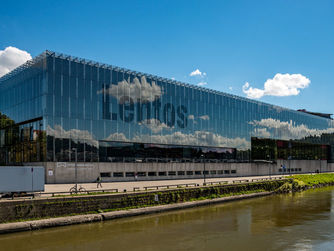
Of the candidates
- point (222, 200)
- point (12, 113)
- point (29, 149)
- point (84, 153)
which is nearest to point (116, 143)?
point (84, 153)

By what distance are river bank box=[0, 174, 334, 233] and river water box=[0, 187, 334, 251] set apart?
80cm

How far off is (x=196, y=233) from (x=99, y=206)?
976 centimetres

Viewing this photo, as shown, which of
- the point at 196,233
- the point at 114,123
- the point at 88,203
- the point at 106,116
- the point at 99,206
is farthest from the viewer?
the point at 114,123

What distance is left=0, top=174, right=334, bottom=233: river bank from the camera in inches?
1075

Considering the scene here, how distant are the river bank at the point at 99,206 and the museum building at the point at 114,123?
38.7 feet

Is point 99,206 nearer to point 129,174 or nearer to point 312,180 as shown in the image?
point 129,174

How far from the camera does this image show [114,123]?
59.4 m

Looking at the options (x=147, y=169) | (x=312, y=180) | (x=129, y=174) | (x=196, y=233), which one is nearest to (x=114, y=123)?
(x=129, y=174)

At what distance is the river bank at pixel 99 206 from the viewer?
2730 centimetres

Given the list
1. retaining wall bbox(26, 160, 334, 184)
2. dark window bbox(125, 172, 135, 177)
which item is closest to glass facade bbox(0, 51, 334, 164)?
retaining wall bbox(26, 160, 334, 184)

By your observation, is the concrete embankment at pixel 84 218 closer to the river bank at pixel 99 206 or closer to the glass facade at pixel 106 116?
the river bank at pixel 99 206

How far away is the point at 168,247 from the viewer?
23.5m

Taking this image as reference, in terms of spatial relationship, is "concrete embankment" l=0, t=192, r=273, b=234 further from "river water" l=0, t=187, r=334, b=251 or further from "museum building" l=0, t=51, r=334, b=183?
"museum building" l=0, t=51, r=334, b=183

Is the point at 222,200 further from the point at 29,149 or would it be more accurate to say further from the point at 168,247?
the point at 29,149
